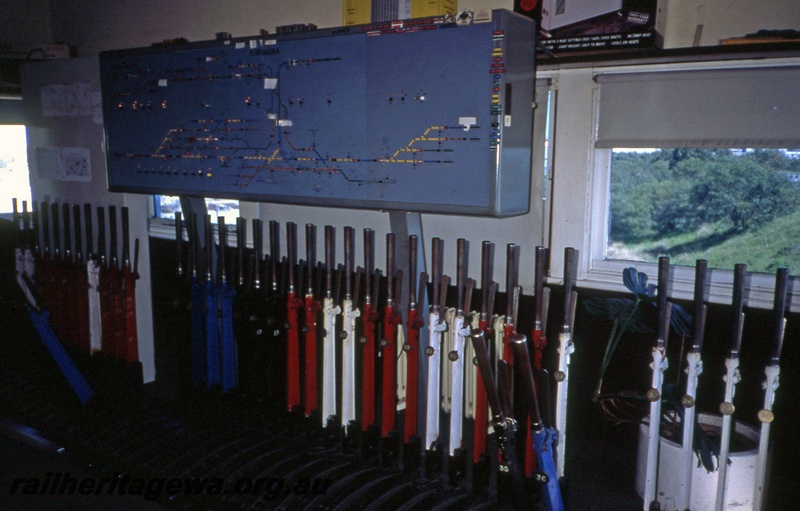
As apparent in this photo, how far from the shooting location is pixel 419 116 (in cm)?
215

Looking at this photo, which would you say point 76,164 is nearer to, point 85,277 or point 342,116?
point 85,277

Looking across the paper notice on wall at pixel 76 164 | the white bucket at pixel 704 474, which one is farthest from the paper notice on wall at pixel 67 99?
the white bucket at pixel 704 474

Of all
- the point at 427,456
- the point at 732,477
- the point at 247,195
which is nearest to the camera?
the point at 732,477

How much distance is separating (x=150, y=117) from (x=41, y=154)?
1.26 m

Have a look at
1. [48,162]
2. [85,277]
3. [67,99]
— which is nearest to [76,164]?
[48,162]

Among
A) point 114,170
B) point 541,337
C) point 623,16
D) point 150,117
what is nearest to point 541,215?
point 541,337

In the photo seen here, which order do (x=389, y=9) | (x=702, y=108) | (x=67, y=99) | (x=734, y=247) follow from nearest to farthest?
1. (x=702, y=108)
2. (x=734, y=247)
3. (x=389, y=9)
4. (x=67, y=99)

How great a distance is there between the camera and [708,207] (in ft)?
7.54

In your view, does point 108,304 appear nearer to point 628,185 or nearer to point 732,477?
point 628,185

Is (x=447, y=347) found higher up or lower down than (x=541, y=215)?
lower down

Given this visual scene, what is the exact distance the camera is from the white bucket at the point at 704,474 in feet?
6.44

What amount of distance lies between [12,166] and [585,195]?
11.6 feet

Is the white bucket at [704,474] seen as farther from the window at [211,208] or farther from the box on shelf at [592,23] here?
the window at [211,208]

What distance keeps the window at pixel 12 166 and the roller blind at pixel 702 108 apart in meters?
3.51
